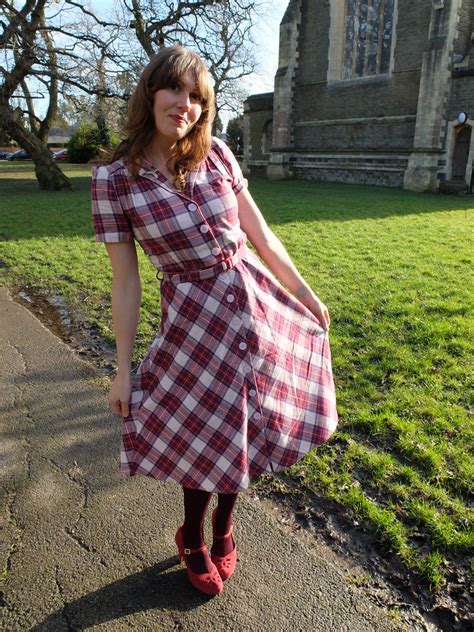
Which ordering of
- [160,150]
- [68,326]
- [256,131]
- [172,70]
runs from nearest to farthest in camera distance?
[172,70] < [160,150] < [68,326] < [256,131]

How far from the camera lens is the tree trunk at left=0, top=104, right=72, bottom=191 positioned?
58.9 ft

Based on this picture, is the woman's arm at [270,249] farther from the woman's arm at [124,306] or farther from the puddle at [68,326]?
the puddle at [68,326]

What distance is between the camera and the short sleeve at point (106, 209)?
5.66ft

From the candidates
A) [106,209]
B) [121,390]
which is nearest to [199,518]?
[121,390]

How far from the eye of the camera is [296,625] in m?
Result: 2.00

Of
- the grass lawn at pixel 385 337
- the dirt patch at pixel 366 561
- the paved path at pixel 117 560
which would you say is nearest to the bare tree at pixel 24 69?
the grass lawn at pixel 385 337

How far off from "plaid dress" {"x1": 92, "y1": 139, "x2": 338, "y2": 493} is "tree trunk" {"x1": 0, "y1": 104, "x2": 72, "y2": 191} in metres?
17.8

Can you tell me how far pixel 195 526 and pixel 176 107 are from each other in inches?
64.1

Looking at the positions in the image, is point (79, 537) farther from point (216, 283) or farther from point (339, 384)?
point (339, 384)

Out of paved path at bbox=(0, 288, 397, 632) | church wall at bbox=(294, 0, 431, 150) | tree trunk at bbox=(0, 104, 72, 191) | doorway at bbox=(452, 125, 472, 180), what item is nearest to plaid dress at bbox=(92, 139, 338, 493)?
paved path at bbox=(0, 288, 397, 632)

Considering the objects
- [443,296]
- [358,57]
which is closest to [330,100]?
[358,57]

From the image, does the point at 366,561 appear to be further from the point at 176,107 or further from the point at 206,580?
the point at 176,107

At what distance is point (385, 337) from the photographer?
480 cm

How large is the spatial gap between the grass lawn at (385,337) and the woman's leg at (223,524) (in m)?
0.73
